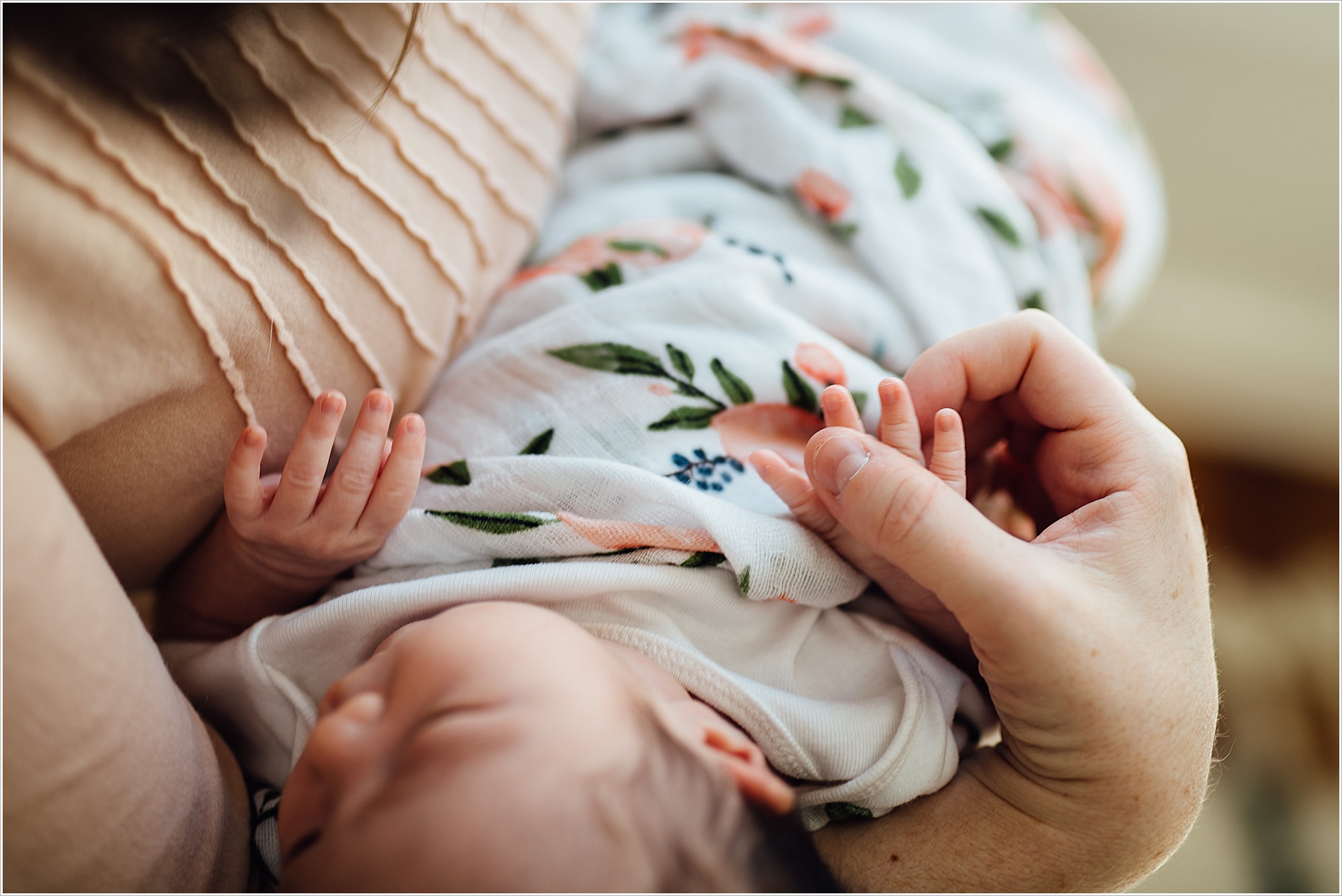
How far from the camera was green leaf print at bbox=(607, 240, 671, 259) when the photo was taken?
672mm

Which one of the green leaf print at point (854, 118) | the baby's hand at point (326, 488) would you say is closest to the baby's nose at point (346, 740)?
the baby's hand at point (326, 488)

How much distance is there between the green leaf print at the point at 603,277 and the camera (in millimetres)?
659

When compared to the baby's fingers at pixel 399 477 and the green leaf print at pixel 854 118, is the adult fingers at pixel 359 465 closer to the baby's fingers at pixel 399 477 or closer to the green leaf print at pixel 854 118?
the baby's fingers at pixel 399 477

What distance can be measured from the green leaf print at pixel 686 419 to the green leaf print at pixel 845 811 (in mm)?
259

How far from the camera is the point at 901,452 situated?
56 cm

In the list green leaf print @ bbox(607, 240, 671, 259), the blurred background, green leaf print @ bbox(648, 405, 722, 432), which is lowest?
the blurred background

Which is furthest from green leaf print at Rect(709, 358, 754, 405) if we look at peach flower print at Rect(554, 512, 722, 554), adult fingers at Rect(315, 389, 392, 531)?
adult fingers at Rect(315, 389, 392, 531)

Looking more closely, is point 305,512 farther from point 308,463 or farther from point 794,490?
point 794,490

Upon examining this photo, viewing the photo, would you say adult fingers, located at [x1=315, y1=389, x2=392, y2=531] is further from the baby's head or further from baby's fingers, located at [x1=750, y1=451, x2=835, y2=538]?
baby's fingers, located at [x1=750, y1=451, x2=835, y2=538]

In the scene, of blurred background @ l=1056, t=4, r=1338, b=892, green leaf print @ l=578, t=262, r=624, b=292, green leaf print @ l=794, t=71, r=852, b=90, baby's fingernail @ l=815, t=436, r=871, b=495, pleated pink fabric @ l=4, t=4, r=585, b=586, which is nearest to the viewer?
pleated pink fabric @ l=4, t=4, r=585, b=586

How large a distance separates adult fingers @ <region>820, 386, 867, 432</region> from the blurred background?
0.90m

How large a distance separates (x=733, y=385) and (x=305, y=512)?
288 millimetres

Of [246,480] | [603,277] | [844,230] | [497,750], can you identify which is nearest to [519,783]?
[497,750]

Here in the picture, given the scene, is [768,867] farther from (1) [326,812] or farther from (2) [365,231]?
(2) [365,231]
